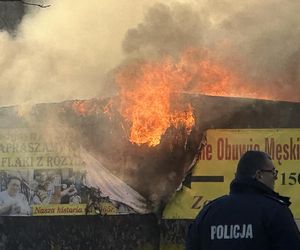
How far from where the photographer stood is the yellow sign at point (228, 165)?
7.92 metres

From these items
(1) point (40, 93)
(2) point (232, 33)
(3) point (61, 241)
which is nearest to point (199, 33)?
(2) point (232, 33)

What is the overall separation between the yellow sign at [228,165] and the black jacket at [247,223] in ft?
14.5

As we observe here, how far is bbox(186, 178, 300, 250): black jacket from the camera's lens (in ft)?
11.1

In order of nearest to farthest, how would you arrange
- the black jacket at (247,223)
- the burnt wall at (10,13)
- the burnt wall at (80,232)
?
the black jacket at (247,223) < the burnt wall at (80,232) < the burnt wall at (10,13)

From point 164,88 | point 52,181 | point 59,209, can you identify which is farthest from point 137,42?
point 59,209

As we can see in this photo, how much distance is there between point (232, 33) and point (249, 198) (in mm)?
6520

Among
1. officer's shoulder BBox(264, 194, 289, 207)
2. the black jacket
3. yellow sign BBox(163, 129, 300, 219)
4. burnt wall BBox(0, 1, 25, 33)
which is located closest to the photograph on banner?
yellow sign BBox(163, 129, 300, 219)

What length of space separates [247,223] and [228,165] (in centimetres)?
471

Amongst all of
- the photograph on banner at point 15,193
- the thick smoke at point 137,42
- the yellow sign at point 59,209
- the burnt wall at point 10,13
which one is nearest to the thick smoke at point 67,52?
the thick smoke at point 137,42

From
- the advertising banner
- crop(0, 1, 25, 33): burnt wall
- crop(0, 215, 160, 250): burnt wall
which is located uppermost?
crop(0, 1, 25, 33): burnt wall

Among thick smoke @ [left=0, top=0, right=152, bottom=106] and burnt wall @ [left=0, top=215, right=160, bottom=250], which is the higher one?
thick smoke @ [left=0, top=0, right=152, bottom=106]

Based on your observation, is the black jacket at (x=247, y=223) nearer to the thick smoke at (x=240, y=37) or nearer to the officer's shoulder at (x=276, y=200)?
the officer's shoulder at (x=276, y=200)

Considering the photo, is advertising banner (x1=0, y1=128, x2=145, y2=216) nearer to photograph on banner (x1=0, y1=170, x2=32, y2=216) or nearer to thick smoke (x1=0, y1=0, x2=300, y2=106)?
photograph on banner (x1=0, y1=170, x2=32, y2=216)

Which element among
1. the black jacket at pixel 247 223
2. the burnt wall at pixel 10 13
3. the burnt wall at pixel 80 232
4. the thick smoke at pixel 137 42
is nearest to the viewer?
the black jacket at pixel 247 223
